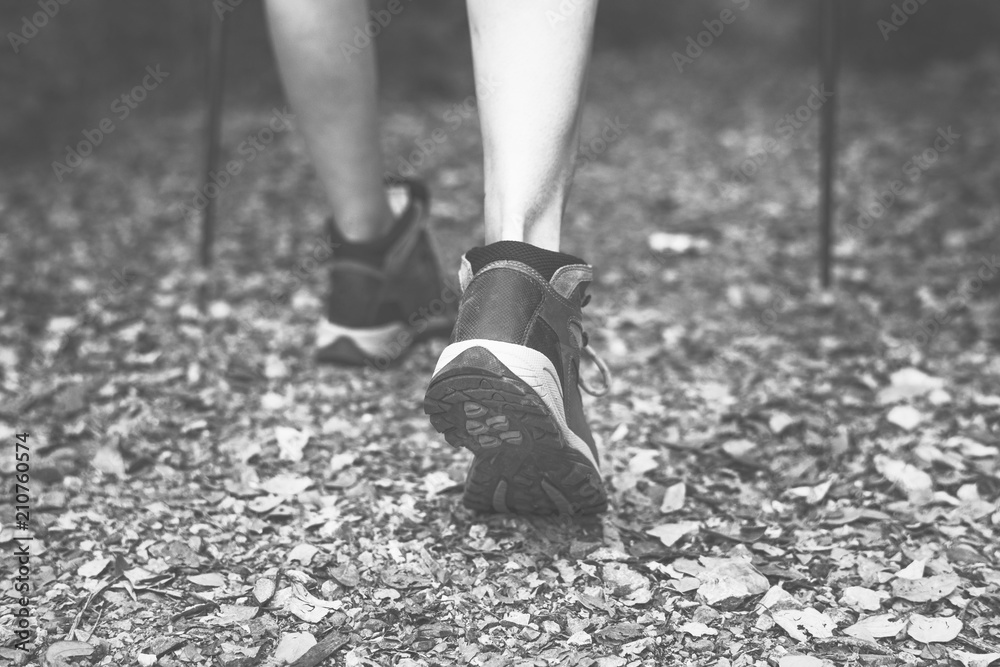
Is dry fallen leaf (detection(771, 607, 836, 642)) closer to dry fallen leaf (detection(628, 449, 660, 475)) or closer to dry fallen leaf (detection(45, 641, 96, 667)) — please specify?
dry fallen leaf (detection(628, 449, 660, 475))

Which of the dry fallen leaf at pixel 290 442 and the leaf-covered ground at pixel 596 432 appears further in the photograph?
the dry fallen leaf at pixel 290 442

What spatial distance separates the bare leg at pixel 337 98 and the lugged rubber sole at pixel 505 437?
0.70 metres

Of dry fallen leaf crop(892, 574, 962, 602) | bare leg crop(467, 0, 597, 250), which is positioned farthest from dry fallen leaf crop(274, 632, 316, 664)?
dry fallen leaf crop(892, 574, 962, 602)

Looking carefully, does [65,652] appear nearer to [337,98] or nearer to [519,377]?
[519,377]

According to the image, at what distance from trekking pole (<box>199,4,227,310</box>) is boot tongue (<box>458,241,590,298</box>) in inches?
51.5

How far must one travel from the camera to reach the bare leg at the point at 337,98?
163 cm

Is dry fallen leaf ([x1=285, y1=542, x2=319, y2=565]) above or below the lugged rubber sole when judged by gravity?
below

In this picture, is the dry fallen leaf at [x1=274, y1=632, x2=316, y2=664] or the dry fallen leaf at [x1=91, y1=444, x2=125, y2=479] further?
the dry fallen leaf at [x1=91, y1=444, x2=125, y2=479]

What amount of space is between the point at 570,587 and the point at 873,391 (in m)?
0.92

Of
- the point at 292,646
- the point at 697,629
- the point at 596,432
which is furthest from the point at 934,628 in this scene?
the point at 292,646

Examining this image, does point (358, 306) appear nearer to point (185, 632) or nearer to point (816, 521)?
point (185, 632)

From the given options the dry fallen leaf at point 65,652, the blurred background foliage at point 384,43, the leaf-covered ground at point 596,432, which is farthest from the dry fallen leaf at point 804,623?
the blurred background foliage at point 384,43

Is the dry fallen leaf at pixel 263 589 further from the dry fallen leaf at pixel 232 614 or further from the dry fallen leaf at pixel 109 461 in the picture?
the dry fallen leaf at pixel 109 461

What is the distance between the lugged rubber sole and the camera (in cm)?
117
